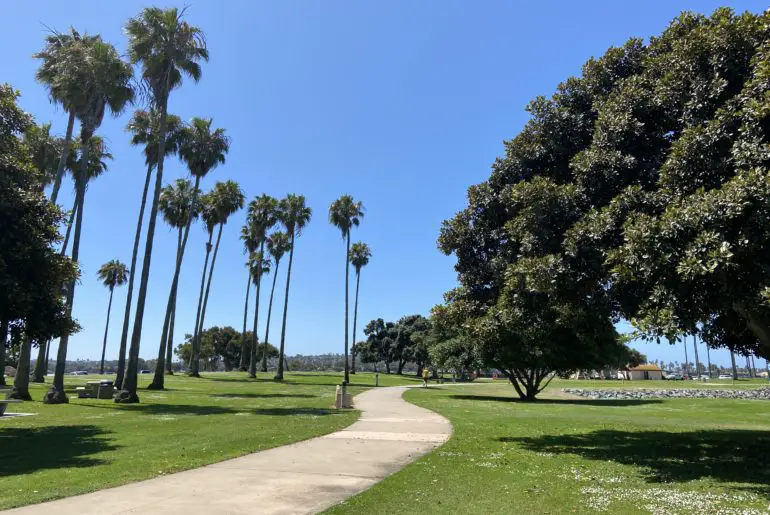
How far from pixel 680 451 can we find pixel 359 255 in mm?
70469

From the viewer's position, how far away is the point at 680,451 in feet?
40.8

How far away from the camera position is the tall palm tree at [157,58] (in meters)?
26.8

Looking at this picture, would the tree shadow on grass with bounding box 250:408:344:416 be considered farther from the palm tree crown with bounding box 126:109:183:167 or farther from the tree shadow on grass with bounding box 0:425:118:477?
the palm tree crown with bounding box 126:109:183:167

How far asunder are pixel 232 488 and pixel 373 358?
91.3 m

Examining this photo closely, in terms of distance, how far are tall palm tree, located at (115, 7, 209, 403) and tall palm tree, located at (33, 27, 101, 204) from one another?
2.19 metres

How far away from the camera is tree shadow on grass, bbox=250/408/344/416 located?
808 inches

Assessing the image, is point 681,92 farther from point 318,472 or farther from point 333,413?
point 333,413

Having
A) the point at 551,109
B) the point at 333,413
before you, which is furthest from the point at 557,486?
the point at 333,413

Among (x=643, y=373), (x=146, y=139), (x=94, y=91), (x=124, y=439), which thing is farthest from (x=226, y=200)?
(x=643, y=373)

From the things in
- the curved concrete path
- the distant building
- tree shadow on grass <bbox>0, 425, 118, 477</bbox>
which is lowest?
the distant building

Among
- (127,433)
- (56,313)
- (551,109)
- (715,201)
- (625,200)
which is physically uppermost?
(551,109)

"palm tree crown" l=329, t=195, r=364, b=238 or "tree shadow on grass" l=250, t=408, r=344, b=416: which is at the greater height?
"palm tree crown" l=329, t=195, r=364, b=238

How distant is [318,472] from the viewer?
938 cm

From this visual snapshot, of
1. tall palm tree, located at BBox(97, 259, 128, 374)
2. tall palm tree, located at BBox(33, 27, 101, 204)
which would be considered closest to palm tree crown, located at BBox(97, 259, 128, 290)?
tall palm tree, located at BBox(97, 259, 128, 374)
